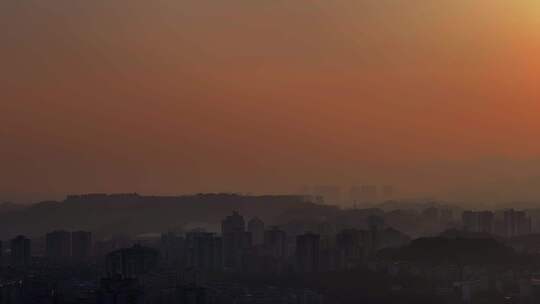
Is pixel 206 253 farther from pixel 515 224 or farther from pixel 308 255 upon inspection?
pixel 515 224

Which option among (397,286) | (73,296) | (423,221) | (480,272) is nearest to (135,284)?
(73,296)

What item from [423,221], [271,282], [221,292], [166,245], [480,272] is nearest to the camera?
[221,292]

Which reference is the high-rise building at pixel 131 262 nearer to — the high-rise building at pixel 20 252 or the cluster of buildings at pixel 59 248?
the high-rise building at pixel 20 252

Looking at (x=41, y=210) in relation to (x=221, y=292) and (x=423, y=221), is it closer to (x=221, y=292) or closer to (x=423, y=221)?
(x=423, y=221)

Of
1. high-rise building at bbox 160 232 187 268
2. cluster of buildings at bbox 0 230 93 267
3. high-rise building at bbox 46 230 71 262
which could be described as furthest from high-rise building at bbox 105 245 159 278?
high-rise building at bbox 46 230 71 262

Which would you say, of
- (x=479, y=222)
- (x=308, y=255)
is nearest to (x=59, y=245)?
(x=308, y=255)

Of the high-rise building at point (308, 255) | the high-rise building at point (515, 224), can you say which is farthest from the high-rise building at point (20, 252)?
the high-rise building at point (515, 224)

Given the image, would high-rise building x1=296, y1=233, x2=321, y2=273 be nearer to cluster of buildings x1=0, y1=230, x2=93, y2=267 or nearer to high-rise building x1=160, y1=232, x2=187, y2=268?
high-rise building x1=160, y1=232, x2=187, y2=268
